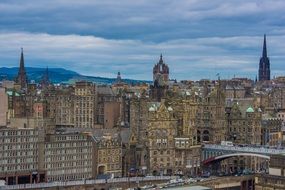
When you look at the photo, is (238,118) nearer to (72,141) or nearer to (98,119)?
(98,119)

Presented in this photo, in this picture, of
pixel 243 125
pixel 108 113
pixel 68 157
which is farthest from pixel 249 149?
pixel 108 113

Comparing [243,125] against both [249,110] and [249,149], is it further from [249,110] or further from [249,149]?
[249,149]

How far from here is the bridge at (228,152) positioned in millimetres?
128000

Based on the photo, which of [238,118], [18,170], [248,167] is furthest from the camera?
[238,118]

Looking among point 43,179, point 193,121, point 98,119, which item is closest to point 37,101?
point 98,119

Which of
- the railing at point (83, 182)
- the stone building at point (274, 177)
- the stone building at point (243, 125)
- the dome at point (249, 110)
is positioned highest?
the dome at point (249, 110)

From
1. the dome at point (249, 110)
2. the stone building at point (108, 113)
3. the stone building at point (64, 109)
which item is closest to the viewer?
the dome at point (249, 110)

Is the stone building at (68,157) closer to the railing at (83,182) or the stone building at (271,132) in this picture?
the railing at (83,182)

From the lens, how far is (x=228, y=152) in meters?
132

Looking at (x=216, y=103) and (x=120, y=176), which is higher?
(x=216, y=103)

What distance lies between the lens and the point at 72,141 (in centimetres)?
11650

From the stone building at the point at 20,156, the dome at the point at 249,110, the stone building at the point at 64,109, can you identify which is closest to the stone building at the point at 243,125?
the dome at the point at 249,110

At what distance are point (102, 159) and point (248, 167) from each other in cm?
2998

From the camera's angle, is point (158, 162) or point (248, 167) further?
point (248, 167)
